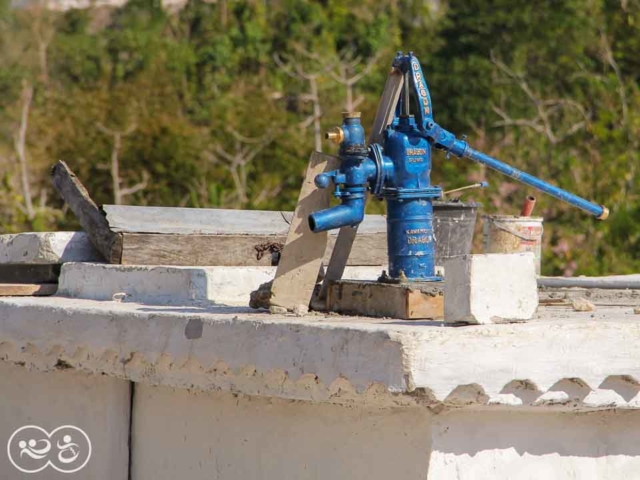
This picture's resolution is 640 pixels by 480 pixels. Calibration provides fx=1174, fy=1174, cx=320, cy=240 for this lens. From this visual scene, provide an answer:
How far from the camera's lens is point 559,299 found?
12.3 ft

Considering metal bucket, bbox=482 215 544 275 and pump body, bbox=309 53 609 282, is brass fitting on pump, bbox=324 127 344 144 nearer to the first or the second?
pump body, bbox=309 53 609 282

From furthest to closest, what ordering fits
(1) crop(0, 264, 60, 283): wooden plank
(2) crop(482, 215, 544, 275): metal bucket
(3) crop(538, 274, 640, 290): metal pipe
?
(2) crop(482, 215, 544, 275): metal bucket, (3) crop(538, 274, 640, 290): metal pipe, (1) crop(0, 264, 60, 283): wooden plank

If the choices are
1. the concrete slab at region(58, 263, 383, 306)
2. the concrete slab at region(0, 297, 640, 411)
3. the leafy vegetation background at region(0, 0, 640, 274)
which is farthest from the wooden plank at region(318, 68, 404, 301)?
the leafy vegetation background at region(0, 0, 640, 274)

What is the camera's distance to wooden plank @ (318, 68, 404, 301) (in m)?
3.45

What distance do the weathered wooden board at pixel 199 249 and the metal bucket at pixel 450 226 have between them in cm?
59

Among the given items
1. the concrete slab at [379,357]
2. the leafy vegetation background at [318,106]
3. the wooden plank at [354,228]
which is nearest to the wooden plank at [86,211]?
the concrete slab at [379,357]

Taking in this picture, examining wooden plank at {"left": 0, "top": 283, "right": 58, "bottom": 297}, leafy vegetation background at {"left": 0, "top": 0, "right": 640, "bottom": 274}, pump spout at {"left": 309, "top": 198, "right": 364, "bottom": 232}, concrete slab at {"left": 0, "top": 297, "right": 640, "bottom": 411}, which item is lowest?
concrete slab at {"left": 0, "top": 297, "right": 640, "bottom": 411}

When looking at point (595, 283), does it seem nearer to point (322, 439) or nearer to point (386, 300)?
point (386, 300)

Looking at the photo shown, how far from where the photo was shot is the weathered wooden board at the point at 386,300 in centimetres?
312

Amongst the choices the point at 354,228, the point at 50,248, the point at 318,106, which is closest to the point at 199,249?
the point at 50,248

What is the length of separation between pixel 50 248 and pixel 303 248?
1351 mm

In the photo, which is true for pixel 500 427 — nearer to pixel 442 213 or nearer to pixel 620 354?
pixel 620 354

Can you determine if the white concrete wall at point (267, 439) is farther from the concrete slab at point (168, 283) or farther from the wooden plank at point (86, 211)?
the wooden plank at point (86, 211)

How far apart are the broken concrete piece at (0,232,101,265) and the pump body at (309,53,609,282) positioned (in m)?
1.42
